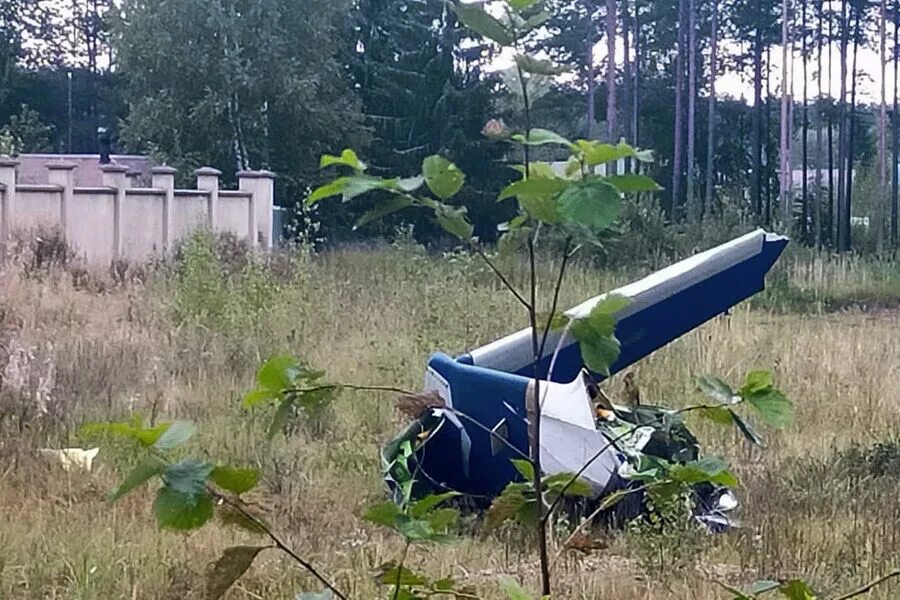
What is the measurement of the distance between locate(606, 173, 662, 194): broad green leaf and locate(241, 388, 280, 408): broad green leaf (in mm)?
418

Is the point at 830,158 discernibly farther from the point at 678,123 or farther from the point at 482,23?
the point at 482,23

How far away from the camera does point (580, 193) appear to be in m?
1.16

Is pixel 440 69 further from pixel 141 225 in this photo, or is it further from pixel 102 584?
pixel 102 584

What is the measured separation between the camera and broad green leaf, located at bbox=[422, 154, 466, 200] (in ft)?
3.99

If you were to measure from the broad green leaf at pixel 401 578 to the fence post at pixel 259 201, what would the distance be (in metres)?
16.5

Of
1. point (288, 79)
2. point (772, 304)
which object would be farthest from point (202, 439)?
point (288, 79)

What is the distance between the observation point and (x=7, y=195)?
1437 cm

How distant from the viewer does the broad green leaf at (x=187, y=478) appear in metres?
1.15

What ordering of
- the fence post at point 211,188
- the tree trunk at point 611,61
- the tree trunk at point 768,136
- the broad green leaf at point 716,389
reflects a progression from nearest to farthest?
1. the broad green leaf at point 716,389
2. the fence post at point 211,188
3. the tree trunk at point 611,61
4. the tree trunk at point 768,136

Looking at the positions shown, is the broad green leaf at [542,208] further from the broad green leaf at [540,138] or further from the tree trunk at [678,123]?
the tree trunk at [678,123]

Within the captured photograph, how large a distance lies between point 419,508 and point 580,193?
354mm

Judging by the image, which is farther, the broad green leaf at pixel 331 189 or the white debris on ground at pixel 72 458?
the white debris on ground at pixel 72 458

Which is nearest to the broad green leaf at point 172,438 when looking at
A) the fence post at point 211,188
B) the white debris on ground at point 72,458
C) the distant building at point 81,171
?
the white debris on ground at point 72,458

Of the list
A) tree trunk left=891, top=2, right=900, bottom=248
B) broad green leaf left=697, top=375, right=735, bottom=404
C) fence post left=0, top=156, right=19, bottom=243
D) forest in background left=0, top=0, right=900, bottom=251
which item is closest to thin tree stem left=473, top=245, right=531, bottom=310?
broad green leaf left=697, top=375, right=735, bottom=404
